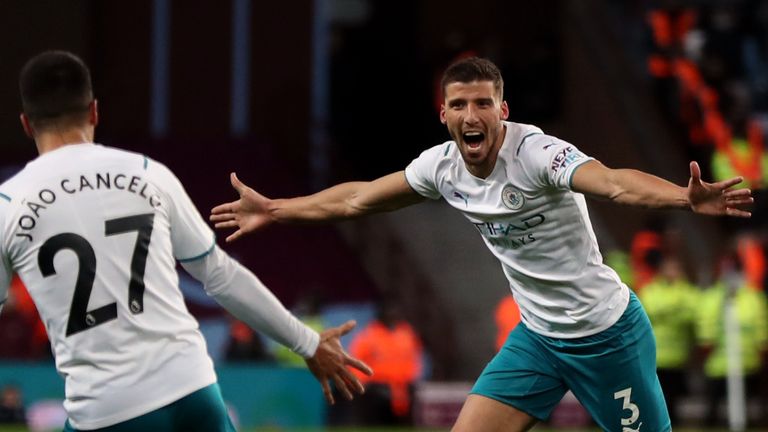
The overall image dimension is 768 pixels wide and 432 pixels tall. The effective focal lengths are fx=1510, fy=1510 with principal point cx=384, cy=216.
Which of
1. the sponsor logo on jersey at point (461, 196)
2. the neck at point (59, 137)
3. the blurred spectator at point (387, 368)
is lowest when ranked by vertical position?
the blurred spectator at point (387, 368)

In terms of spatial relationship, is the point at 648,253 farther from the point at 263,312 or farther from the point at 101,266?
the point at 101,266

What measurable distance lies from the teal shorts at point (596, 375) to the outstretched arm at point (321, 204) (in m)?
0.86

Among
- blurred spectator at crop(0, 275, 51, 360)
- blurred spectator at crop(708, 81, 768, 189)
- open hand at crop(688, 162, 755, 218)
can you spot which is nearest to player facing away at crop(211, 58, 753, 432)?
open hand at crop(688, 162, 755, 218)

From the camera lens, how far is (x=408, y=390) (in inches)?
607

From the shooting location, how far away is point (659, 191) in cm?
578

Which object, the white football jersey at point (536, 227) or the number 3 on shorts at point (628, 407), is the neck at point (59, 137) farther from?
the number 3 on shorts at point (628, 407)

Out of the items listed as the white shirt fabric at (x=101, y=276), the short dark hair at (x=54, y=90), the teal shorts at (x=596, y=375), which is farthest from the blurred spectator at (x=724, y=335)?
the short dark hair at (x=54, y=90)

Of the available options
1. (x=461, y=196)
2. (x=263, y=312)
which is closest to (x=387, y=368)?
(x=461, y=196)

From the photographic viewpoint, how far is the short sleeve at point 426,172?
669 centimetres

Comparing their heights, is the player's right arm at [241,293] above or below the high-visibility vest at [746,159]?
above

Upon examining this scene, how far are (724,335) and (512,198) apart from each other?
855 cm

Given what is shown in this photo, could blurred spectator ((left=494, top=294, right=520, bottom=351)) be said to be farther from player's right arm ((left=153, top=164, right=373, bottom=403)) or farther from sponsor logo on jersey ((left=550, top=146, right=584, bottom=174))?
player's right arm ((left=153, top=164, right=373, bottom=403))

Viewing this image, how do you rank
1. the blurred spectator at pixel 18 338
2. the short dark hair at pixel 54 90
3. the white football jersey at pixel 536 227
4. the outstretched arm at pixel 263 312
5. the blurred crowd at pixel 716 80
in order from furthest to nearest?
the blurred crowd at pixel 716 80 → the blurred spectator at pixel 18 338 → the white football jersey at pixel 536 227 → the outstretched arm at pixel 263 312 → the short dark hair at pixel 54 90

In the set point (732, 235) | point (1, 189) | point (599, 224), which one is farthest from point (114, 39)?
point (1, 189)
